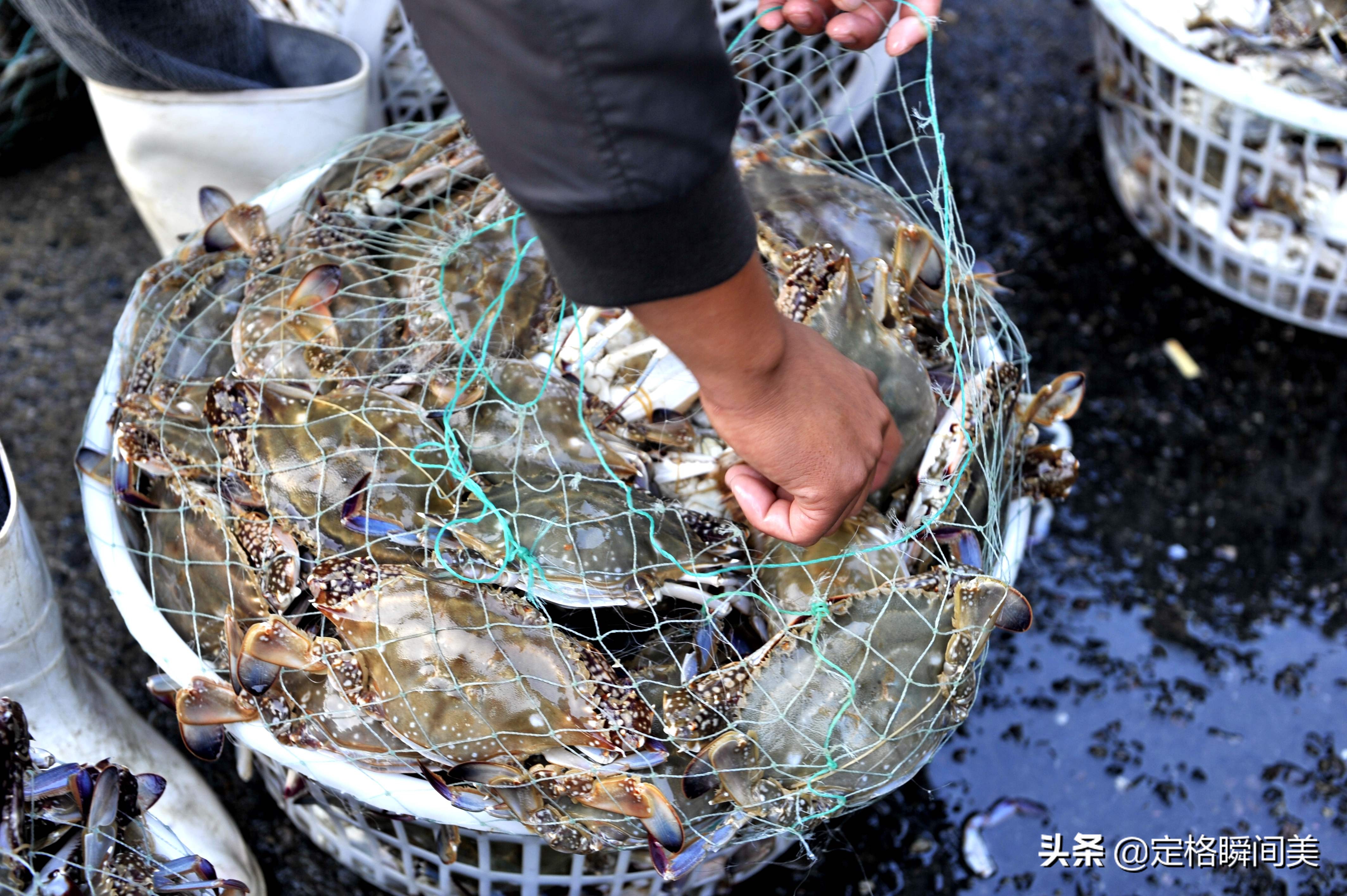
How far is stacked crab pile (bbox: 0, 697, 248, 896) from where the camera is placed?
1.68 meters

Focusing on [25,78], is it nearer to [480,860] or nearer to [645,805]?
[480,860]

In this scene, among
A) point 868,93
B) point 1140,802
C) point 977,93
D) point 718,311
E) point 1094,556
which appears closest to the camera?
point 718,311

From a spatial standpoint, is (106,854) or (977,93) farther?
(977,93)

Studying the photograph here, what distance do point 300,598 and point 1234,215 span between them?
2588mm

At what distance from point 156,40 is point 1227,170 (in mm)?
2615

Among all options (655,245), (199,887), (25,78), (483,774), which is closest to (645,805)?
(483,774)

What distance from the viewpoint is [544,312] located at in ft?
7.31

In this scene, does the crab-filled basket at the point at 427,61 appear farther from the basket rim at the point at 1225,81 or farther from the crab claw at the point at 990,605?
the crab claw at the point at 990,605

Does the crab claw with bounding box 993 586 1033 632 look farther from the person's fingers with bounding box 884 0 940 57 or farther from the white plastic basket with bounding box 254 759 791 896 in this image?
the person's fingers with bounding box 884 0 940 57

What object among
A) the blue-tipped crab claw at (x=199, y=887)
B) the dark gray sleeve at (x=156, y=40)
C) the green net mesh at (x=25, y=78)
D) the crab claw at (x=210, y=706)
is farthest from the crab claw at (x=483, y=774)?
the green net mesh at (x=25, y=78)

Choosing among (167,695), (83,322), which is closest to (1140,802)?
(167,695)

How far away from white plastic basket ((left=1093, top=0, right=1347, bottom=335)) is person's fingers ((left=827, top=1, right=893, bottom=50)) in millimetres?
1074

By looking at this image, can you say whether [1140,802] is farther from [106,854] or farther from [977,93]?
[977,93]

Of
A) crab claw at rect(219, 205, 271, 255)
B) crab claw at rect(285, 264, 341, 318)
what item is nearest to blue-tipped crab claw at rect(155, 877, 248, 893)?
crab claw at rect(285, 264, 341, 318)
